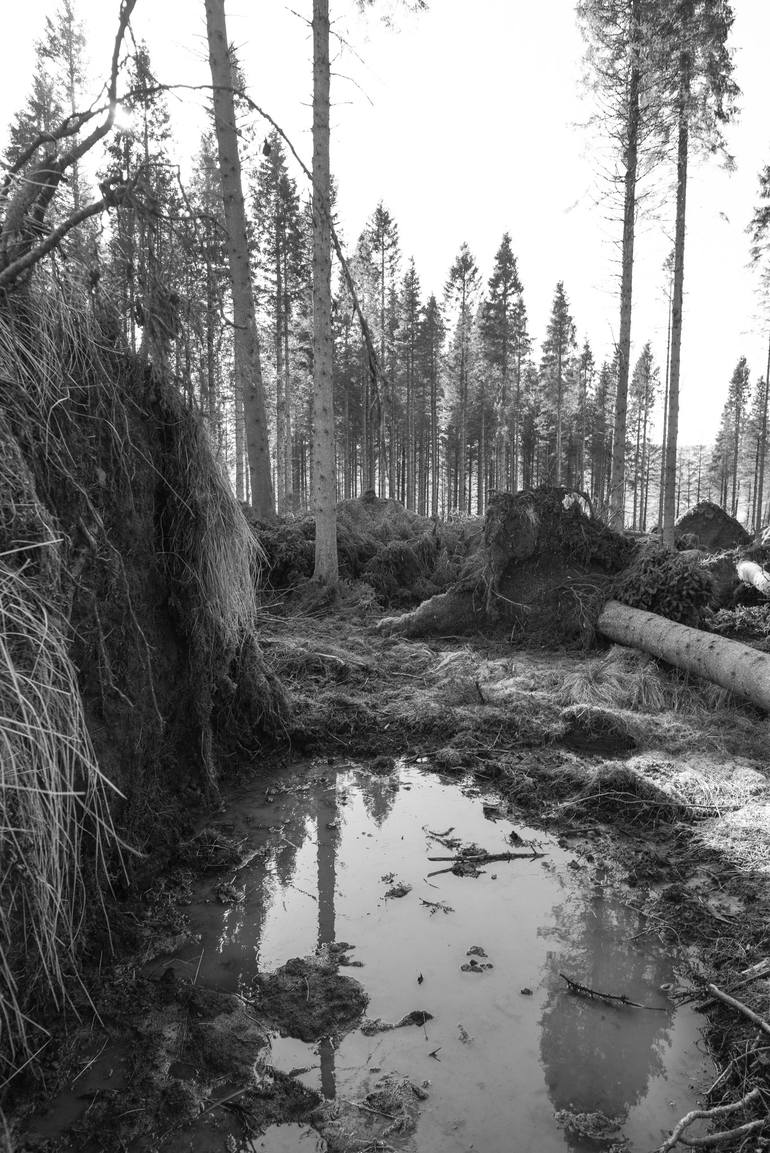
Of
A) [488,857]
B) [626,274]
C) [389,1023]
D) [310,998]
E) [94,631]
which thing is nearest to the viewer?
[389,1023]

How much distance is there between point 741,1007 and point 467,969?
107 centimetres

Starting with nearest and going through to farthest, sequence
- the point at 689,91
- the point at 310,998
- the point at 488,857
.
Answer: the point at 310,998
the point at 488,857
the point at 689,91

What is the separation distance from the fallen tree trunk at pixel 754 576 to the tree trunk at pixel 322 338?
753 centimetres

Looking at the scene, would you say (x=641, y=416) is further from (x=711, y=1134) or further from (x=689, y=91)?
(x=711, y=1134)

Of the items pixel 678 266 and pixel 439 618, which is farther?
pixel 678 266

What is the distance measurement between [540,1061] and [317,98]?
39.3ft

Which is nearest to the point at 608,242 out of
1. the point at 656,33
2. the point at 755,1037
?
the point at 656,33

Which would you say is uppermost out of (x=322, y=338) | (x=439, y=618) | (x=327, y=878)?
(x=322, y=338)

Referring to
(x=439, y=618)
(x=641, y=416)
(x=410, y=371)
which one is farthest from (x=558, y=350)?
(x=439, y=618)

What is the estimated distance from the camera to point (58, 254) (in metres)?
3.07

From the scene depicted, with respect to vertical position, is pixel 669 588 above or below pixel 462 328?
below

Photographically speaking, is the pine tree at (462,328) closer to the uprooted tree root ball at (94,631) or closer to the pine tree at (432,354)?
the pine tree at (432,354)

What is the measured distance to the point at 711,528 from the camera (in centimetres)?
1958

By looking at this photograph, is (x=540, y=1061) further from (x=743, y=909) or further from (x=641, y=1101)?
(x=743, y=909)
